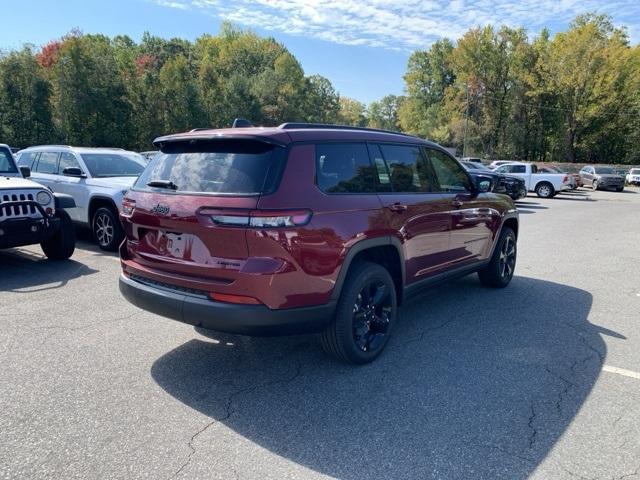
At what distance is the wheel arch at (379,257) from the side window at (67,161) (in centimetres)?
675

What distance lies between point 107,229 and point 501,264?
6.10 meters

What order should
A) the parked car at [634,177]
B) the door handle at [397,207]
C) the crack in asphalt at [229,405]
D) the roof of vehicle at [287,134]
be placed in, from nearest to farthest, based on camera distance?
the crack in asphalt at [229,405], the roof of vehicle at [287,134], the door handle at [397,207], the parked car at [634,177]

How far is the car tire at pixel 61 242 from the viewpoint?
708cm

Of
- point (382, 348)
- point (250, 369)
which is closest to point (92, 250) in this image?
point (250, 369)

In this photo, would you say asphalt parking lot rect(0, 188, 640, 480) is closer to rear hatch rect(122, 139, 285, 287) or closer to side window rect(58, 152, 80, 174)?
rear hatch rect(122, 139, 285, 287)

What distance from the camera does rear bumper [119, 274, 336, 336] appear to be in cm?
312

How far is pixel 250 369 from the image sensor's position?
378 cm

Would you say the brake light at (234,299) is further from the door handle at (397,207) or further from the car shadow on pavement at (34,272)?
the car shadow on pavement at (34,272)

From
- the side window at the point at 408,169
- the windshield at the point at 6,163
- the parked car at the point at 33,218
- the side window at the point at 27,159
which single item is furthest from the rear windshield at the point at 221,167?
the side window at the point at 27,159

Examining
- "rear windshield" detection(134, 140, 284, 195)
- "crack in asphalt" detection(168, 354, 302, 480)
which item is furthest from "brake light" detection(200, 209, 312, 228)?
"crack in asphalt" detection(168, 354, 302, 480)

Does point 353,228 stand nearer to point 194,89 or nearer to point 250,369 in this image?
point 250,369

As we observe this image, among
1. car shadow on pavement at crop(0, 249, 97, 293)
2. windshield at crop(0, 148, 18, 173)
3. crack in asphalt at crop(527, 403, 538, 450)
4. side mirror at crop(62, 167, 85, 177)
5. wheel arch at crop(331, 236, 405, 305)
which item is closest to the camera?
crack in asphalt at crop(527, 403, 538, 450)

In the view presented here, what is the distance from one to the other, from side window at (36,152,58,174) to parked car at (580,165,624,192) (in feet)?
97.1

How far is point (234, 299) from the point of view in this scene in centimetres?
316
